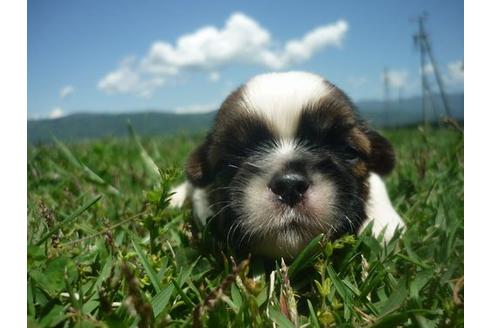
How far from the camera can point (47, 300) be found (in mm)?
1219

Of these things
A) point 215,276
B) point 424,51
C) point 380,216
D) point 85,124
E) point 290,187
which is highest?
point 424,51

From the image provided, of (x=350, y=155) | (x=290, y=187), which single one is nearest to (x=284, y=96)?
(x=350, y=155)

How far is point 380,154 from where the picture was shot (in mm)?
2057

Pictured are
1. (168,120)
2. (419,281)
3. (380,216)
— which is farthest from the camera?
(168,120)

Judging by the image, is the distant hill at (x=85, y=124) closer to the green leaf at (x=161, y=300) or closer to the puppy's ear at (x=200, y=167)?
the puppy's ear at (x=200, y=167)

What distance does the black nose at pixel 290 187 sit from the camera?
4.64ft

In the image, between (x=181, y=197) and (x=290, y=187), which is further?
(x=181, y=197)

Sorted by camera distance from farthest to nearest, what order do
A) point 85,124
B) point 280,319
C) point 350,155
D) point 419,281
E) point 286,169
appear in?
point 350,155 < point 85,124 < point 286,169 < point 419,281 < point 280,319

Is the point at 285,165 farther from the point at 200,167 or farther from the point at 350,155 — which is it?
the point at 200,167

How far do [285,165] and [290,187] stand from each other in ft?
0.30

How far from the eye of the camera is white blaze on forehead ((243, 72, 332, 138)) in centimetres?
164

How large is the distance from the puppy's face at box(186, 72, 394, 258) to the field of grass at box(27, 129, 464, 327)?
87mm
